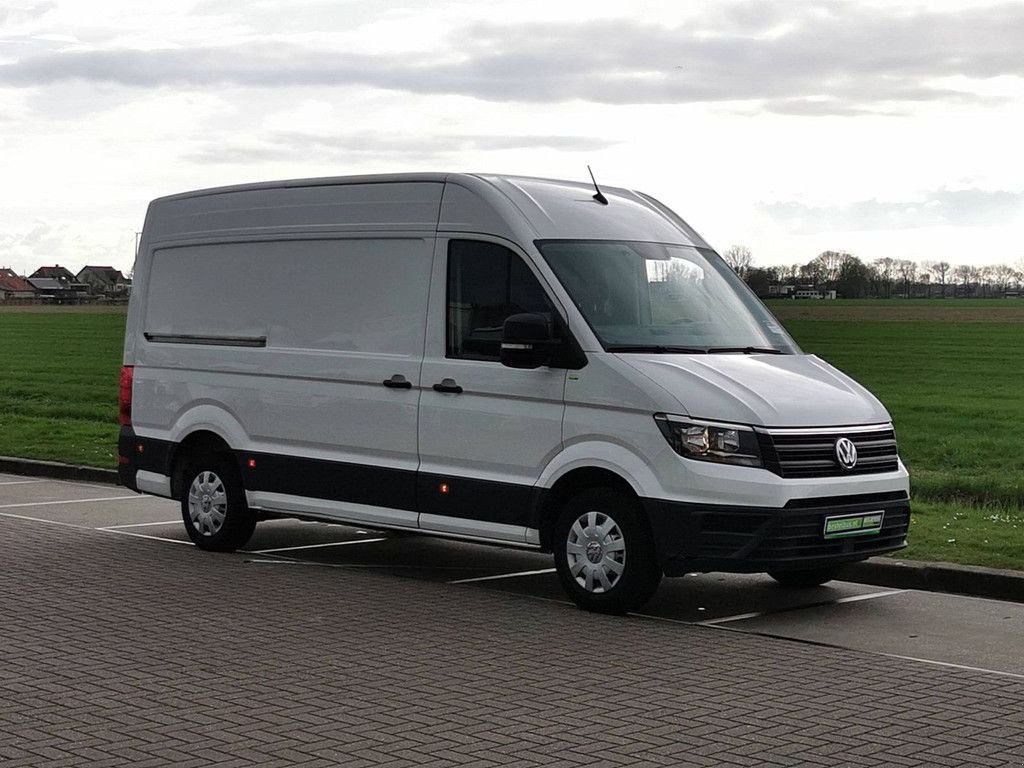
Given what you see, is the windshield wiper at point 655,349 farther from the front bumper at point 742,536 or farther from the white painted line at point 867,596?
the white painted line at point 867,596

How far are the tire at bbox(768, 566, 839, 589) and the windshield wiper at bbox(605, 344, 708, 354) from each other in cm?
163

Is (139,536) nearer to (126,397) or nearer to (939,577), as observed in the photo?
(126,397)

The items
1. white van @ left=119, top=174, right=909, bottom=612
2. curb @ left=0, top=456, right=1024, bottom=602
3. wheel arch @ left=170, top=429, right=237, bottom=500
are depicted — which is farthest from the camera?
wheel arch @ left=170, top=429, right=237, bottom=500

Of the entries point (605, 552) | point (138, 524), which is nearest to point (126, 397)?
point (138, 524)

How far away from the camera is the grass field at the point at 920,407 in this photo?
12258 millimetres

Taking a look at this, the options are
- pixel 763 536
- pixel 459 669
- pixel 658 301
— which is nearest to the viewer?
pixel 459 669

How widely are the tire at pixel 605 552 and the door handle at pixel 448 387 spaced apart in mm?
1049

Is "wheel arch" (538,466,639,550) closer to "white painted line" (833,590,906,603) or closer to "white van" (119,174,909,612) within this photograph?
"white van" (119,174,909,612)

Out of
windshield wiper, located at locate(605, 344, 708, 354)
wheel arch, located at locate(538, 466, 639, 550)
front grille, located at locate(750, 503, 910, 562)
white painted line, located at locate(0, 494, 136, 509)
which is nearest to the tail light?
white painted line, located at locate(0, 494, 136, 509)

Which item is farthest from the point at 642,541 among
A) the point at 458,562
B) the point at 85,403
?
the point at 85,403

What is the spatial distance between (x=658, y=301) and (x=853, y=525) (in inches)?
69.3

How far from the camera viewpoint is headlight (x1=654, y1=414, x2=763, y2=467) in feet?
27.9

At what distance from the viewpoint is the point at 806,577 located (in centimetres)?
995

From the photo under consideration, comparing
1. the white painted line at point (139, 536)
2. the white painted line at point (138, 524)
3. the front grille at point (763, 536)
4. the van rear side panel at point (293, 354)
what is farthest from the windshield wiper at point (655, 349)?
the white painted line at point (138, 524)
